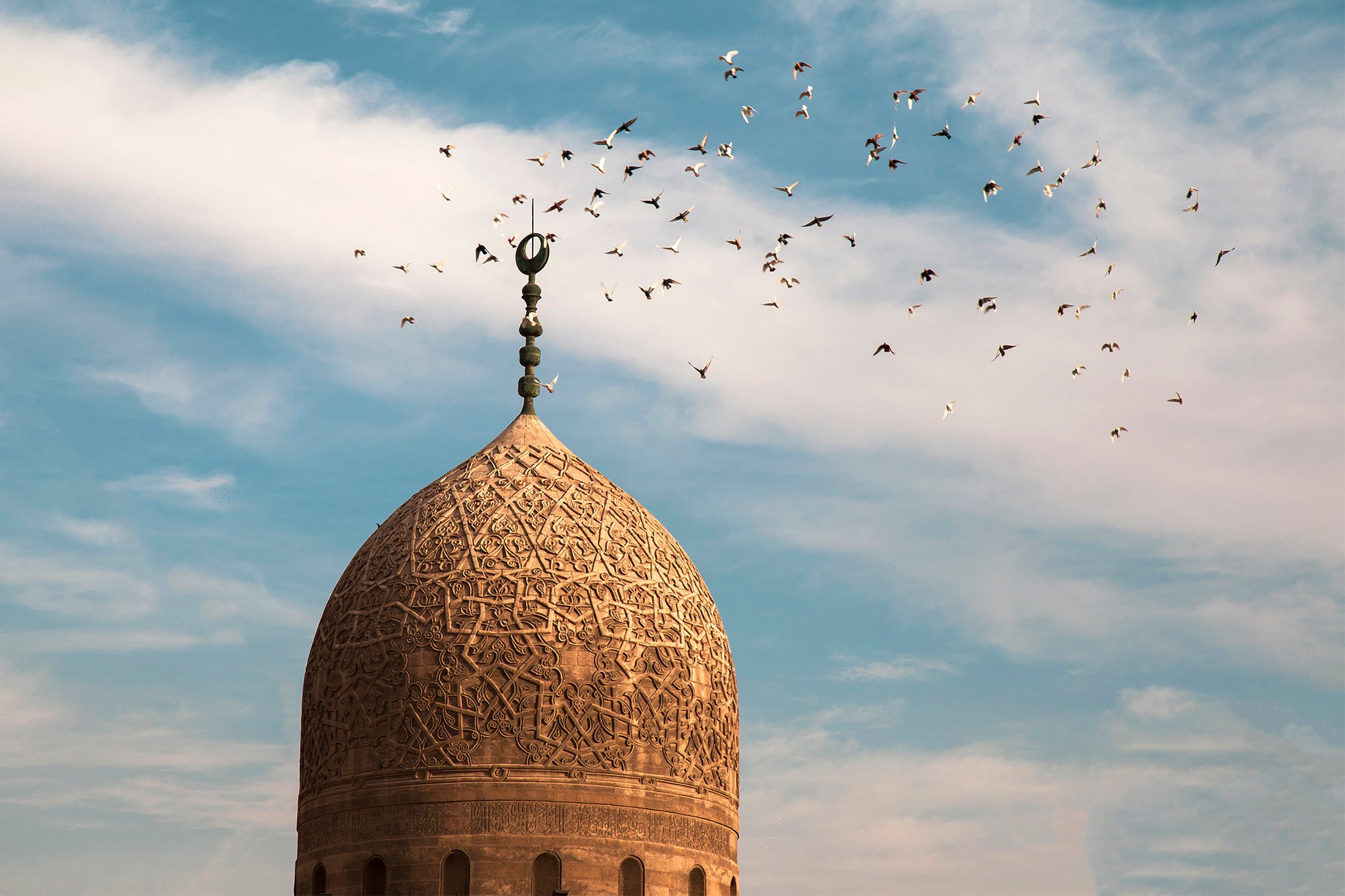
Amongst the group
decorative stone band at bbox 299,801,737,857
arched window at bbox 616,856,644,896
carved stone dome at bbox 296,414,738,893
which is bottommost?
arched window at bbox 616,856,644,896

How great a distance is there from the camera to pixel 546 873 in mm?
20969

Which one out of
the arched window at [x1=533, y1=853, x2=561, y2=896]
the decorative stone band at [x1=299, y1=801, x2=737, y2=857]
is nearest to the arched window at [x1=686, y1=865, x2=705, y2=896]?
the decorative stone band at [x1=299, y1=801, x2=737, y2=857]

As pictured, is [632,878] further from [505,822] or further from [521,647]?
[521,647]

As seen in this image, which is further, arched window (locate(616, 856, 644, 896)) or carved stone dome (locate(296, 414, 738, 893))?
arched window (locate(616, 856, 644, 896))

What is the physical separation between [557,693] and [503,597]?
111 centimetres

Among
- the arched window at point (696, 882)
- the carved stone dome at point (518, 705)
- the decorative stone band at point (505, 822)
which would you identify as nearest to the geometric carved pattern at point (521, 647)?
the carved stone dome at point (518, 705)

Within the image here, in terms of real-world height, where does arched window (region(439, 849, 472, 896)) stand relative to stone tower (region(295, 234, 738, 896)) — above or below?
below

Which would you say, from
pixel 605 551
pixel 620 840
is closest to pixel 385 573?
pixel 605 551

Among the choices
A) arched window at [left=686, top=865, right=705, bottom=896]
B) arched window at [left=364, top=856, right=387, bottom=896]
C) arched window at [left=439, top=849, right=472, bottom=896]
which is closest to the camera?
arched window at [left=439, top=849, right=472, bottom=896]

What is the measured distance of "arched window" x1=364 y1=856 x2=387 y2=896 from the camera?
2117cm

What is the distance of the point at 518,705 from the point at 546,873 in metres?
1.58

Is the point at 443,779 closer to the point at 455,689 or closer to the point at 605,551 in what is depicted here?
the point at 455,689

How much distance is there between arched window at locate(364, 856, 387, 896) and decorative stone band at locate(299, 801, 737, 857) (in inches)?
7.9

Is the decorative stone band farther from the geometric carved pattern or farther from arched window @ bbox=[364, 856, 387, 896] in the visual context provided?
the geometric carved pattern
